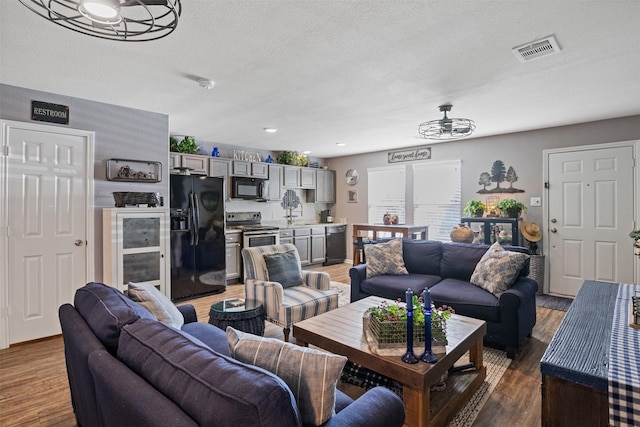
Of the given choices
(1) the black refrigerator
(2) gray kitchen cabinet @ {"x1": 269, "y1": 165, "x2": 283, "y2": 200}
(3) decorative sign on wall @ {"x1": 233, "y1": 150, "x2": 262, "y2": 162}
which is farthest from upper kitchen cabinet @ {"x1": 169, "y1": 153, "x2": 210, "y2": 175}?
(2) gray kitchen cabinet @ {"x1": 269, "y1": 165, "x2": 283, "y2": 200}

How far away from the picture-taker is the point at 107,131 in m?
3.64

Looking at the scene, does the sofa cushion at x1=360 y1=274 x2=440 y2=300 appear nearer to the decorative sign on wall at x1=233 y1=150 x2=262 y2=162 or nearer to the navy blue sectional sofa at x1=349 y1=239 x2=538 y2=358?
the navy blue sectional sofa at x1=349 y1=239 x2=538 y2=358

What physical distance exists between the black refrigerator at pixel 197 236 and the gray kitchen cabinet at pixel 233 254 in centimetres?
38

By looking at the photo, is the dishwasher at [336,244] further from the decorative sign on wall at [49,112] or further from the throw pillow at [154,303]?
the throw pillow at [154,303]

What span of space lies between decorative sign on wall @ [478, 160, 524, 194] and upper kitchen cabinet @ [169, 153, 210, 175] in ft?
14.7

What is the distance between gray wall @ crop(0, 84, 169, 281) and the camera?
10.3 ft

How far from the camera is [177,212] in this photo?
14.8ft

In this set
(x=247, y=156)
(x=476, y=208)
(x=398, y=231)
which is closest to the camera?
(x=476, y=208)

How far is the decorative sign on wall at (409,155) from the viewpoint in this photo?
241 inches

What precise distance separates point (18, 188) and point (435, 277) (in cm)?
426

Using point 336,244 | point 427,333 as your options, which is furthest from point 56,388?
point 336,244

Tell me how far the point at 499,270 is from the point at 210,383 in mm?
2934

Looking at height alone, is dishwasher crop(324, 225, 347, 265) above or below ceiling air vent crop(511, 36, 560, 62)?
below

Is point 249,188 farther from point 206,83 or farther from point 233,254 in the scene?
point 206,83
